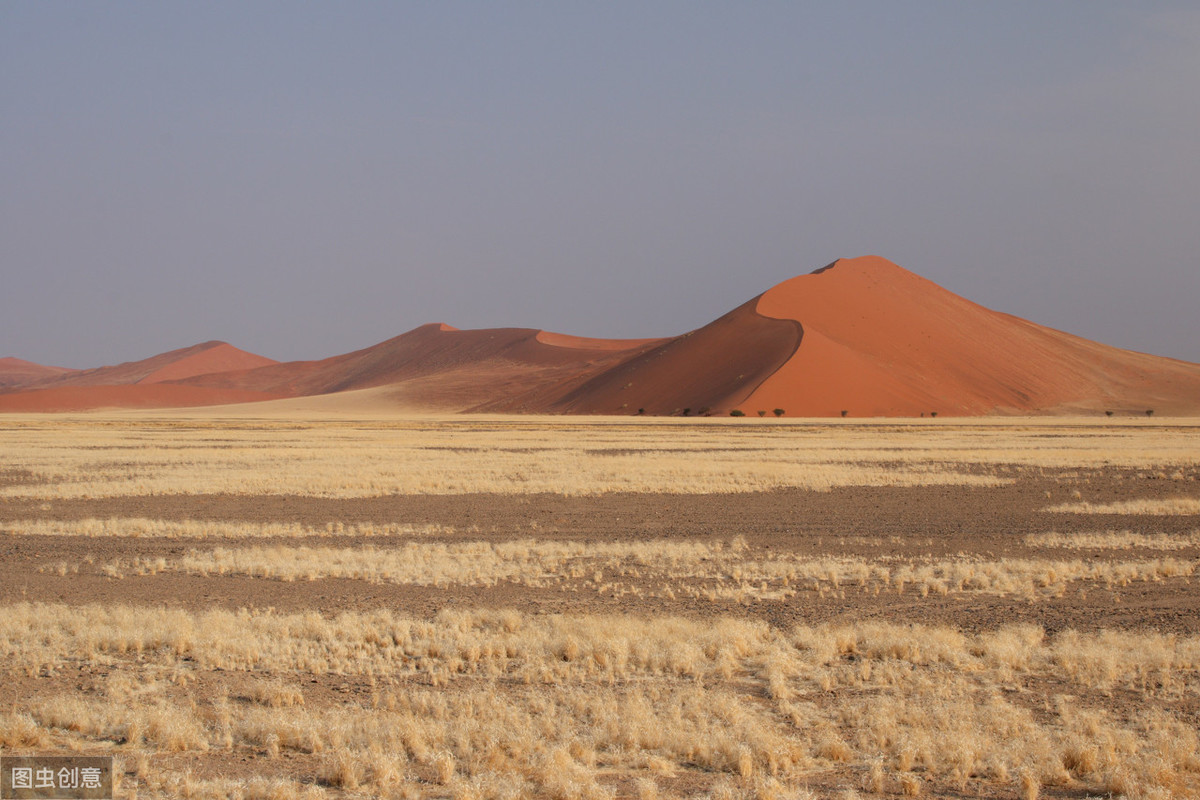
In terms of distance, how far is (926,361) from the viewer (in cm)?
10394

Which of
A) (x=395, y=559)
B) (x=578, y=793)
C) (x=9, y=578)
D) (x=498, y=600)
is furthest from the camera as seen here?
(x=395, y=559)

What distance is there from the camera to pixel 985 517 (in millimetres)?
19953

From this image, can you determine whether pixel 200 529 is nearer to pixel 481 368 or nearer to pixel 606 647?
pixel 606 647

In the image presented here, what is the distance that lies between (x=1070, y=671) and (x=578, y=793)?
4.75 metres

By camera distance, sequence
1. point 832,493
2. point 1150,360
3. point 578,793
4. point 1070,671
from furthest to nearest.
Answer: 1. point 1150,360
2. point 832,493
3. point 1070,671
4. point 578,793

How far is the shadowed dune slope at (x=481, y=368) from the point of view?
138m

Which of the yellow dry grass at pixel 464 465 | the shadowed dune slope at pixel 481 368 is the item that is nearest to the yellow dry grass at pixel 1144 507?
the yellow dry grass at pixel 464 465

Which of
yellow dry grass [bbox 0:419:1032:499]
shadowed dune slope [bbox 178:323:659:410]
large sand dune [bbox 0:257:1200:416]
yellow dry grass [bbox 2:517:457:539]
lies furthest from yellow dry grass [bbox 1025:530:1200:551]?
shadowed dune slope [bbox 178:323:659:410]

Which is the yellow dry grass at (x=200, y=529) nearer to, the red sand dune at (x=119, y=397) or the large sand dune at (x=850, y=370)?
the large sand dune at (x=850, y=370)

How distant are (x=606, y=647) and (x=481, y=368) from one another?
15509 cm

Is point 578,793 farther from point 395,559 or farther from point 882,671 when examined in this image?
point 395,559

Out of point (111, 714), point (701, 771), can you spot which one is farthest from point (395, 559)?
point (701, 771)

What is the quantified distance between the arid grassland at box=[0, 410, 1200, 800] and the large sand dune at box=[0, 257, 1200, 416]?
70736 mm

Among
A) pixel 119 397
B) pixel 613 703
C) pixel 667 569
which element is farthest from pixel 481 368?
pixel 613 703
